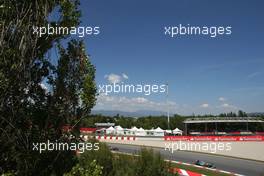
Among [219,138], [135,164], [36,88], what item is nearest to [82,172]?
[36,88]

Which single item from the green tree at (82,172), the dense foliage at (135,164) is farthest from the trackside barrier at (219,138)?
the green tree at (82,172)

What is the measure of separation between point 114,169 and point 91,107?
676 cm

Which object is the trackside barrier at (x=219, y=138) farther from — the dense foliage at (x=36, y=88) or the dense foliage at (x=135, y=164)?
the dense foliage at (x=36, y=88)

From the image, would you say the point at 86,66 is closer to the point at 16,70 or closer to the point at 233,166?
the point at 16,70

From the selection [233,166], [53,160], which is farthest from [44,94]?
[233,166]

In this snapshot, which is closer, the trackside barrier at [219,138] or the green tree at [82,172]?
the green tree at [82,172]

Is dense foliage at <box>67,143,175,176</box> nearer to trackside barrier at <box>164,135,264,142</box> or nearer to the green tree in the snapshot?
the green tree

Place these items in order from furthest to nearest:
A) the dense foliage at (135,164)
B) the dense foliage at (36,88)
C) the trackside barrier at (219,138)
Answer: the trackside barrier at (219,138) → the dense foliage at (135,164) → the dense foliage at (36,88)

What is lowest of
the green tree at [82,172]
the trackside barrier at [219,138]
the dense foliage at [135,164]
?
the trackside barrier at [219,138]

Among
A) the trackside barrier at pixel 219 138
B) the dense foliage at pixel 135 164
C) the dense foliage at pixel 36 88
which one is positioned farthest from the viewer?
the trackside barrier at pixel 219 138

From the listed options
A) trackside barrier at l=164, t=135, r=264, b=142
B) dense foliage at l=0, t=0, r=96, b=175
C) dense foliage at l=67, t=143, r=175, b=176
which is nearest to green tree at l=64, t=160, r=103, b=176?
dense foliage at l=0, t=0, r=96, b=175

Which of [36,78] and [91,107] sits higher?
[36,78]

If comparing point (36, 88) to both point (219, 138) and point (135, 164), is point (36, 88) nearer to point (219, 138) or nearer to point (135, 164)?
point (135, 164)

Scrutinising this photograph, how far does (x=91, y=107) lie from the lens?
7.75m
